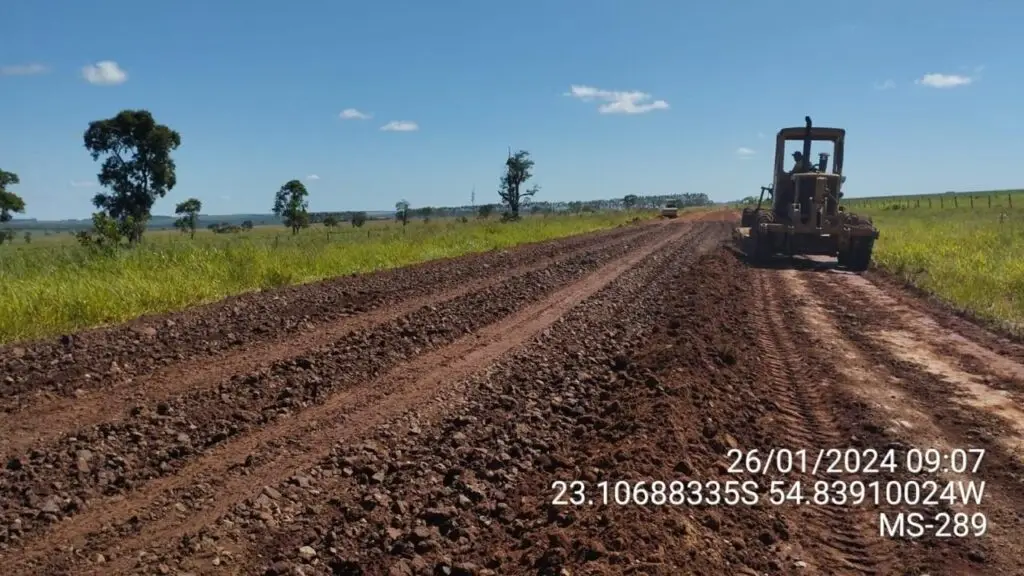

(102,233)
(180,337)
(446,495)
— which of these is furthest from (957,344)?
(102,233)

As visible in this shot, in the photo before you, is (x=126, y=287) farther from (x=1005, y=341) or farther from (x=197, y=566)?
(x=1005, y=341)

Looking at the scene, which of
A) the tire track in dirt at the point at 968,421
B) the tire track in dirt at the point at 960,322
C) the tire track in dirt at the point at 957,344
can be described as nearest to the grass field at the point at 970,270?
the tire track in dirt at the point at 960,322

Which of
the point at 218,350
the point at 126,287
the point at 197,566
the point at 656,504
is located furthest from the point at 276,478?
the point at 126,287

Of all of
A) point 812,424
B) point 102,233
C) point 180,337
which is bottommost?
point 812,424

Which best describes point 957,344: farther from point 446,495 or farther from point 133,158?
point 133,158

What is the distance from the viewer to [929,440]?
485 centimetres

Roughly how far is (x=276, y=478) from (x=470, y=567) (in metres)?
1.48

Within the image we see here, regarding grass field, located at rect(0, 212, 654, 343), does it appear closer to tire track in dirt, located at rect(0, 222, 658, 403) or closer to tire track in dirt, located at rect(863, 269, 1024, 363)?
tire track in dirt, located at rect(0, 222, 658, 403)

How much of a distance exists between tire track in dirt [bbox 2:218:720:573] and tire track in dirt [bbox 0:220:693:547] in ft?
0.44

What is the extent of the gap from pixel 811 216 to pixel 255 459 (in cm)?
1512

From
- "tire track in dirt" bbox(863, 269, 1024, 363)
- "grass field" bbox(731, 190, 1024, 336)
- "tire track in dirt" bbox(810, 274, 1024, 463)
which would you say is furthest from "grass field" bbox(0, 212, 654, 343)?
"grass field" bbox(731, 190, 1024, 336)

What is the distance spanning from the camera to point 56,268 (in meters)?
11.5

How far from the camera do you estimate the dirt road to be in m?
3.36

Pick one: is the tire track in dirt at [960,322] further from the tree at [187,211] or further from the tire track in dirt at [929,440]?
the tree at [187,211]
